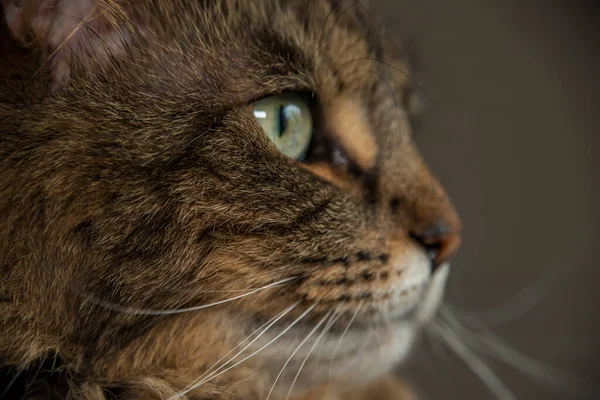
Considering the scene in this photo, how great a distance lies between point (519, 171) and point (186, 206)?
87 cm

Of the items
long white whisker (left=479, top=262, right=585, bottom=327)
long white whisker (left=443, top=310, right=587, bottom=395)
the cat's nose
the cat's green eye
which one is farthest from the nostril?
long white whisker (left=479, top=262, right=585, bottom=327)

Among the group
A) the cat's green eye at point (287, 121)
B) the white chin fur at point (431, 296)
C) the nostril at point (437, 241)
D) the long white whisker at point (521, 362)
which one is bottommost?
the long white whisker at point (521, 362)

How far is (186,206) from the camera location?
0.59 m

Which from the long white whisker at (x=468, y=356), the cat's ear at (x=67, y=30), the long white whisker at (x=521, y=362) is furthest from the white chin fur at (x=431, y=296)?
the cat's ear at (x=67, y=30)

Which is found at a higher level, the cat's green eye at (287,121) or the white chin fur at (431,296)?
the cat's green eye at (287,121)

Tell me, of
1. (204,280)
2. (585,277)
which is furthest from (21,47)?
(585,277)

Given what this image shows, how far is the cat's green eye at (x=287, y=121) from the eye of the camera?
66cm

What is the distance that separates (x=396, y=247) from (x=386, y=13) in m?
0.44

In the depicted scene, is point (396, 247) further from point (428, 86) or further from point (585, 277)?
point (585, 277)

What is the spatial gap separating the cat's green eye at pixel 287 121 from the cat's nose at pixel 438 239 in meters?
0.17

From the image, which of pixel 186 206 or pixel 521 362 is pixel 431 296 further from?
pixel 521 362

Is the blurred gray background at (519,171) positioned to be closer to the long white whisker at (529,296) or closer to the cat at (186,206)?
the long white whisker at (529,296)

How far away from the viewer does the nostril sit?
2.30 feet

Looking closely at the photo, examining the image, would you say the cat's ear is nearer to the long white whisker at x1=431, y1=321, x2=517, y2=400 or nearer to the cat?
the cat
